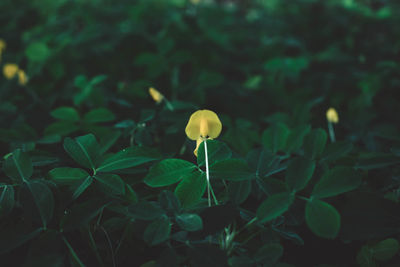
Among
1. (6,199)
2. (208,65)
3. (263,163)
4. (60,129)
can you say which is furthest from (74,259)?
(208,65)

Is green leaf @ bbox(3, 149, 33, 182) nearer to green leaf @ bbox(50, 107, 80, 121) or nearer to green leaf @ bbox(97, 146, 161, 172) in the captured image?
green leaf @ bbox(97, 146, 161, 172)

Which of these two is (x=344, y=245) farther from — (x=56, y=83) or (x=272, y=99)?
(x=56, y=83)

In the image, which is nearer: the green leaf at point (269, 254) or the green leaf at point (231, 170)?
the green leaf at point (269, 254)

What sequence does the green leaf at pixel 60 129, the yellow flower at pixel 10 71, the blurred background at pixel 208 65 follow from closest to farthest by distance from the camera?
1. the green leaf at pixel 60 129
2. the blurred background at pixel 208 65
3. the yellow flower at pixel 10 71

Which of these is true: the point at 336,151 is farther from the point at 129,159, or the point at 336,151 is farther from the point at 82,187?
the point at 82,187

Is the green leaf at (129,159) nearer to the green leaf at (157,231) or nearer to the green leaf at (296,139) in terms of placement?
the green leaf at (157,231)

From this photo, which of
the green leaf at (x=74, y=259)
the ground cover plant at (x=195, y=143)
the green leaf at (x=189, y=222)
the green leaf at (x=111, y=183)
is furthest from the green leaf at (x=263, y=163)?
the green leaf at (x=74, y=259)

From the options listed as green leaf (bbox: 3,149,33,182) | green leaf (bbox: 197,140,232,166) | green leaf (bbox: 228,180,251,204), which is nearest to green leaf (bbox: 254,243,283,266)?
green leaf (bbox: 228,180,251,204)
